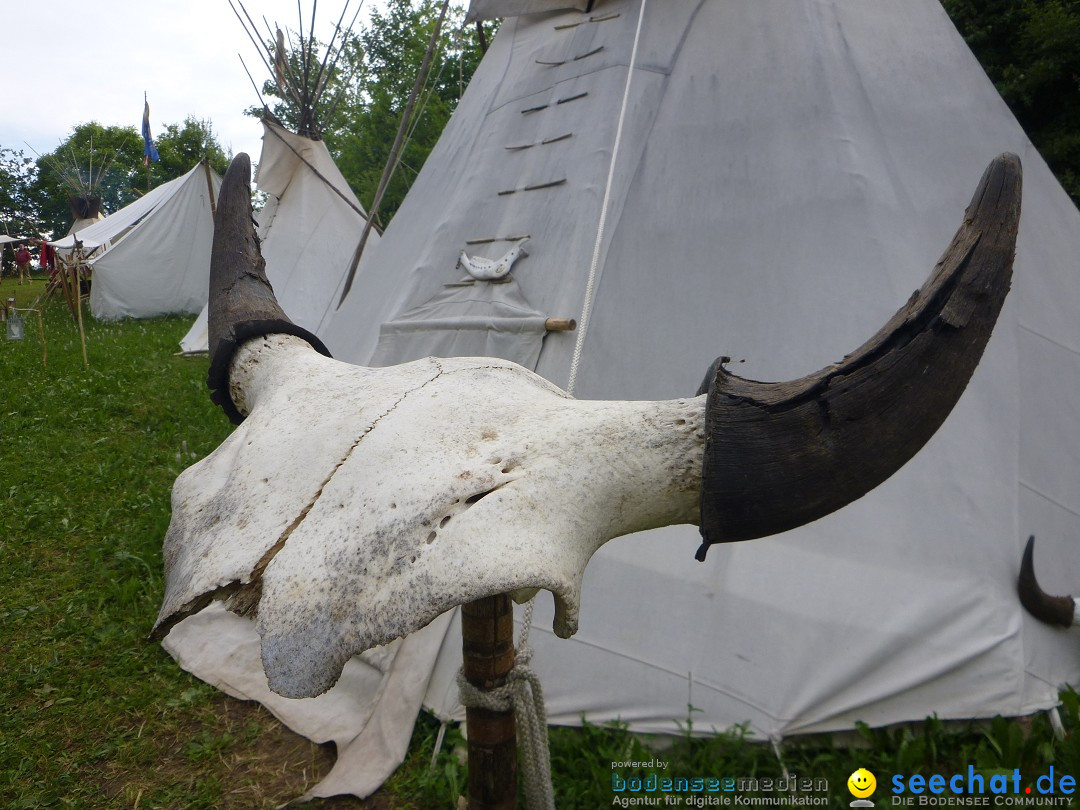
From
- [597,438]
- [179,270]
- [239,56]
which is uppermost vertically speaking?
[239,56]

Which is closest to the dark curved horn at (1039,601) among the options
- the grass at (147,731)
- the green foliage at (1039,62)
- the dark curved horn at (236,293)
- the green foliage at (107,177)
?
the grass at (147,731)

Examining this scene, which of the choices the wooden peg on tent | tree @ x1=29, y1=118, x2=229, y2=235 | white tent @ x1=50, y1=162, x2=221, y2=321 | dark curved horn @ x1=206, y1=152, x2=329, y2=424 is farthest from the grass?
tree @ x1=29, y1=118, x2=229, y2=235

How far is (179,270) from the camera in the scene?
13438mm

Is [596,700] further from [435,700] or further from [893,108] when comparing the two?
[893,108]

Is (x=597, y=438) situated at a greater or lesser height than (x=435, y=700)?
greater

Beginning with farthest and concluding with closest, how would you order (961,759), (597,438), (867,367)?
(961,759)
(597,438)
(867,367)

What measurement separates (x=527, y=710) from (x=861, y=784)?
1.27 meters

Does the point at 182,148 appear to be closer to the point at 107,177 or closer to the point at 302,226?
the point at 107,177

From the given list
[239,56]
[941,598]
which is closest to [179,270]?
[239,56]

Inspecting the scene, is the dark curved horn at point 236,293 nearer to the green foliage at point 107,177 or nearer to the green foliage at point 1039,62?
the green foliage at point 1039,62

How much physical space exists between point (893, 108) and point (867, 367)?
9.42ft

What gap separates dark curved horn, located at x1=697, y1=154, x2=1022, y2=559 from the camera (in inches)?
31.9

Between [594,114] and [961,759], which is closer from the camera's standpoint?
[961,759]

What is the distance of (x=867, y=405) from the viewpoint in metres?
0.81
